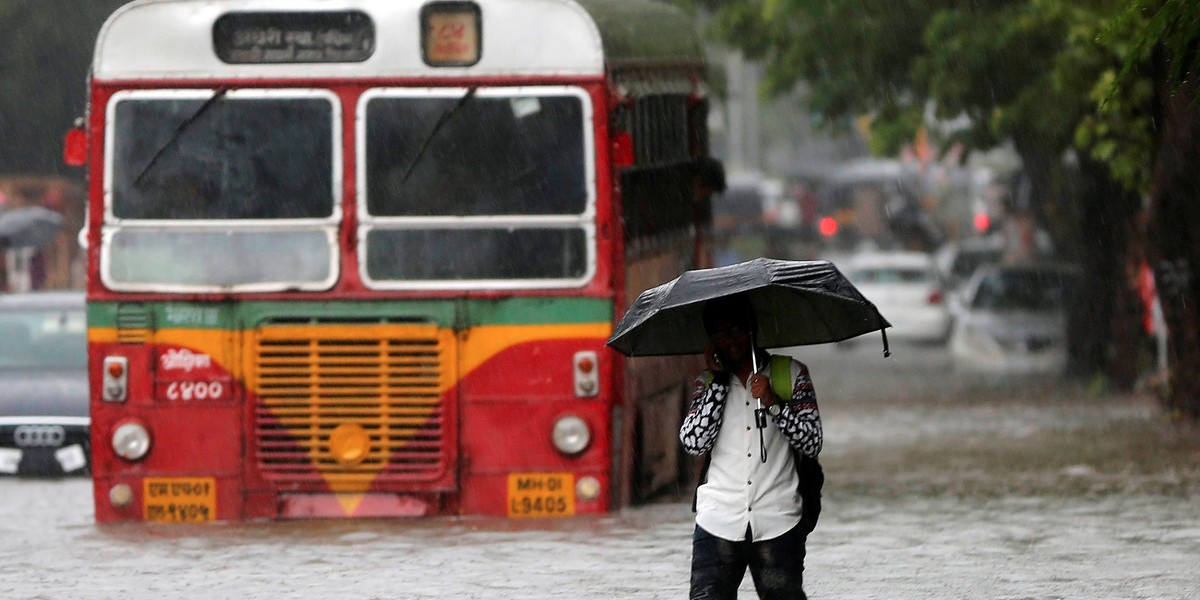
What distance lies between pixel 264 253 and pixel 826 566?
342cm

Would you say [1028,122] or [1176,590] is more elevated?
[1028,122]

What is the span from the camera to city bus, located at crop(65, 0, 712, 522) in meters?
12.7

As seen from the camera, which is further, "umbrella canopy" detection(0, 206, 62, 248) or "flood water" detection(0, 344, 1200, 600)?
"umbrella canopy" detection(0, 206, 62, 248)

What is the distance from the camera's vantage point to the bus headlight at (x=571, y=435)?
12656 millimetres

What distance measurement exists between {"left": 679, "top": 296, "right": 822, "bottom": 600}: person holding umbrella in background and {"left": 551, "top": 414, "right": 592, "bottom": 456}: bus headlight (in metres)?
4.88

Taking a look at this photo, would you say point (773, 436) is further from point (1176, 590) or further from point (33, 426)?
point (33, 426)

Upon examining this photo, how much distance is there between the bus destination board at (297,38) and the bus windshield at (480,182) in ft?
1.13

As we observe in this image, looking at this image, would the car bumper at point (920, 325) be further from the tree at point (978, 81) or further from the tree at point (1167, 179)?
the tree at point (1167, 179)

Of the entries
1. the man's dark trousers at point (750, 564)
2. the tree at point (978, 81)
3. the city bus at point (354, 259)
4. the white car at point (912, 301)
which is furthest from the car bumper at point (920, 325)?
the man's dark trousers at point (750, 564)

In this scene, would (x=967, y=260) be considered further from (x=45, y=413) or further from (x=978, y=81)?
(x=45, y=413)

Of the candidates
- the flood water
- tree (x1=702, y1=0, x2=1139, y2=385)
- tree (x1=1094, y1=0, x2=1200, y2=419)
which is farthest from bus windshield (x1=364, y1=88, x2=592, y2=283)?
tree (x1=702, y1=0, x2=1139, y2=385)

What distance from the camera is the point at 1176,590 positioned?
34.8 ft

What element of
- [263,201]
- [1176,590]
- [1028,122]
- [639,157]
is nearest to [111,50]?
[263,201]

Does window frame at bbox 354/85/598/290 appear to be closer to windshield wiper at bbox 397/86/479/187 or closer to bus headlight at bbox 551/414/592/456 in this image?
windshield wiper at bbox 397/86/479/187
